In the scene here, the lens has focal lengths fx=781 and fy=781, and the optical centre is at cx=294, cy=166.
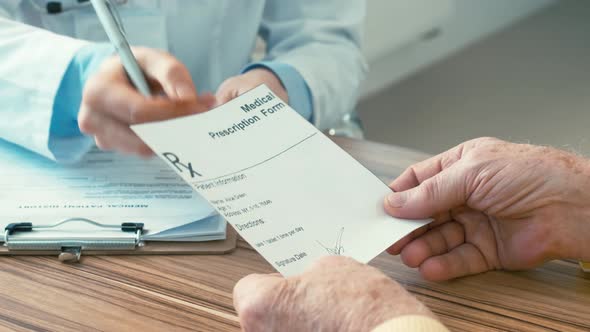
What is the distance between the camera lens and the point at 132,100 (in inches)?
29.4

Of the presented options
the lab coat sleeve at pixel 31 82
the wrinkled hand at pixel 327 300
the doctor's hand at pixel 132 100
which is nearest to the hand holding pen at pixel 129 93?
the doctor's hand at pixel 132 100

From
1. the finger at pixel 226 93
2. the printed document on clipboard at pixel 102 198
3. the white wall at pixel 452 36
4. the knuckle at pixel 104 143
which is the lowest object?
the white wall at pixel 452 36

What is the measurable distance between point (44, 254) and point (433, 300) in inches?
14.1

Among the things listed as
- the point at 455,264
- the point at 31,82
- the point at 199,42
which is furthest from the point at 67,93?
the point at 455,264

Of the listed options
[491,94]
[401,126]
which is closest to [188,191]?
[401,126]

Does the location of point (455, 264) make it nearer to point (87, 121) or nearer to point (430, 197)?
point (430, 197)

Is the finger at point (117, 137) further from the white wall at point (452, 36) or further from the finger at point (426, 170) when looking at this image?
the white wall at point (452, 36)

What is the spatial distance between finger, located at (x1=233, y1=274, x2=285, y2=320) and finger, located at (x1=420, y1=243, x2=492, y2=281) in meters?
0.16

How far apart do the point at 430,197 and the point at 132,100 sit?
11.6 inches

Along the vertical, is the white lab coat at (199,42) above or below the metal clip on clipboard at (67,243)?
above

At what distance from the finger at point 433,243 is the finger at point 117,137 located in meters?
0.28

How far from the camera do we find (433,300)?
0.67m

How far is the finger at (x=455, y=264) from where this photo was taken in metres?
0.69

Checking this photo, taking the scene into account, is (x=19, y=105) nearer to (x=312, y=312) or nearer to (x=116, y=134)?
(x=116, y=134)
